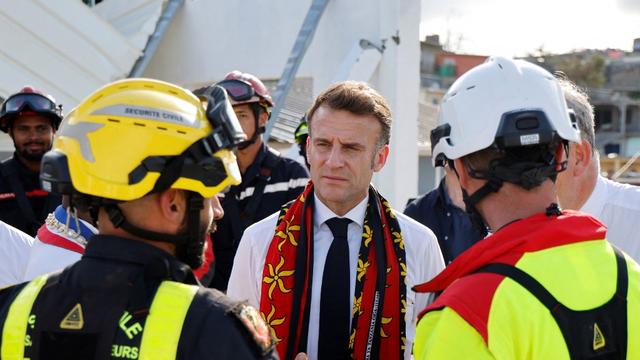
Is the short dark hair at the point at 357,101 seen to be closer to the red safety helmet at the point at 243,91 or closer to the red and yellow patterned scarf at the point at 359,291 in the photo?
the red and yellow patterned scarf at the point at 359,291

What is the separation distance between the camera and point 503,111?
6.14ft

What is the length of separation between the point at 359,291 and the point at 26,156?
2.96 m

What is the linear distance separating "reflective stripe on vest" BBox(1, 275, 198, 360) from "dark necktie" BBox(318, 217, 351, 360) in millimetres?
1047

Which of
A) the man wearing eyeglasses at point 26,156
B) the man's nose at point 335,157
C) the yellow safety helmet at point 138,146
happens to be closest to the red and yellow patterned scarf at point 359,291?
the man's nose at point 335,157

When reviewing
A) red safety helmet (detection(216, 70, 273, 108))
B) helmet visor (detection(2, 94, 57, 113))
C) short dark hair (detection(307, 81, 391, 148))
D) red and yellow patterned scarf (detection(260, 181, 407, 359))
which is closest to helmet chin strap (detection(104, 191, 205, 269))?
red and yellow patterned scarf (detection(260, 181, 407, 359))

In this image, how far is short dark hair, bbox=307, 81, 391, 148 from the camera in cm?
290

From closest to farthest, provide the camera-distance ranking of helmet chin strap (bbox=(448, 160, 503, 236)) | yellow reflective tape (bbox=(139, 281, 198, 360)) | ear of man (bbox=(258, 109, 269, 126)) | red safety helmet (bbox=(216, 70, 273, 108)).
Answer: yellow reflective tape (bbox=(139, 281, 198, 360)) → helmet chin strap (bbox=(448, 160, 503, 236)) → red safety helmet (bbox=(216, 70, 273, 108)) → ear of man (bbox=(258, 109, 269, 126))

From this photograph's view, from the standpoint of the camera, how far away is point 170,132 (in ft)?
5.80

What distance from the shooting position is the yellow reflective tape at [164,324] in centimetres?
162

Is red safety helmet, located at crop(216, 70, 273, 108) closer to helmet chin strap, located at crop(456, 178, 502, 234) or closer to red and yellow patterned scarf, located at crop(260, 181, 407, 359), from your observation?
red and yellow patterned scarf, located at crop(260, 181, 407, 359)

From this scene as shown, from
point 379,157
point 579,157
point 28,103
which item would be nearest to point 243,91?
point 28,103

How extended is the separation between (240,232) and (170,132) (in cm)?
238

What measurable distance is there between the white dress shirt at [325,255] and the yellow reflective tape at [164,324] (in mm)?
1131

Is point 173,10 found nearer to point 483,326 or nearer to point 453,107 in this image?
point 453,107
